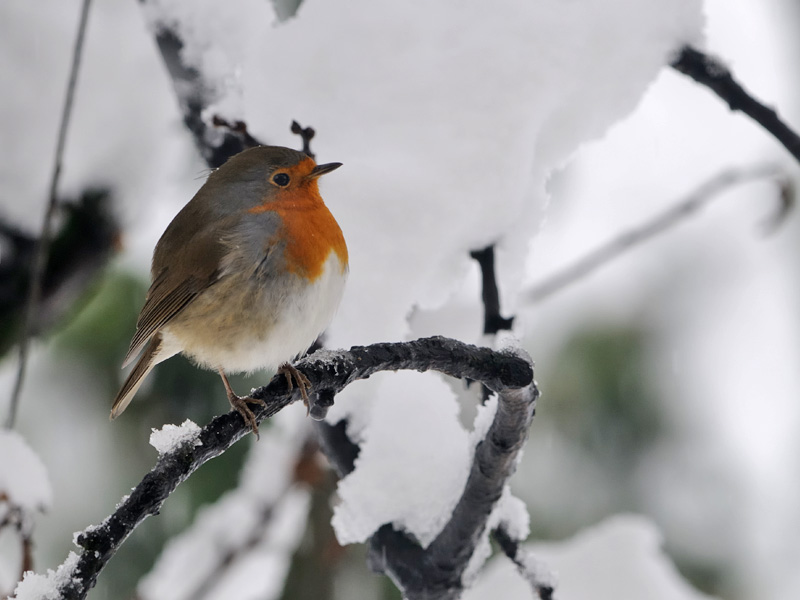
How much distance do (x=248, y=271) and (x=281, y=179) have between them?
12.0 inches

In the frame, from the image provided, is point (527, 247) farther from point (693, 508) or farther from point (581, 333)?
point (693, 508)

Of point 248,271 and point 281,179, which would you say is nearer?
point 248,271

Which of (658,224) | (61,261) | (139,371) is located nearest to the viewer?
(139,371)

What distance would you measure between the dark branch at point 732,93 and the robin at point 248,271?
92 centimetres

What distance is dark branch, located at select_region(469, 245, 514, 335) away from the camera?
185 centimetres

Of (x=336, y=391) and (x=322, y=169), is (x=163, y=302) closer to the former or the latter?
(x=322, y=169)

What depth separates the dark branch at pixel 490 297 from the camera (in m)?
1.85

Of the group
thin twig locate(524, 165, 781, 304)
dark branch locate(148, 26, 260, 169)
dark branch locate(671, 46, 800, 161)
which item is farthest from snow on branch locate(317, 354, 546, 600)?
thin twig locate(524, 165, 781, 304)

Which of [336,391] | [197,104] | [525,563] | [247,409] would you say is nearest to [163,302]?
[197,104]

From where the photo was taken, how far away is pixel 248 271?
1.87 metres

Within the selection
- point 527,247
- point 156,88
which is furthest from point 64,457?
point 527,247

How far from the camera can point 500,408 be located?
155 centimetres

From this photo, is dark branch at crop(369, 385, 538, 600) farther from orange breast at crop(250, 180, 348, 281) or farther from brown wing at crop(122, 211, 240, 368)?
brown wing at crop(122, 211, 240, 368)

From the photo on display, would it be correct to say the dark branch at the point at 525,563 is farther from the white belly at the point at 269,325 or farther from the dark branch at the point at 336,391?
the white belly at the point at 269,325
